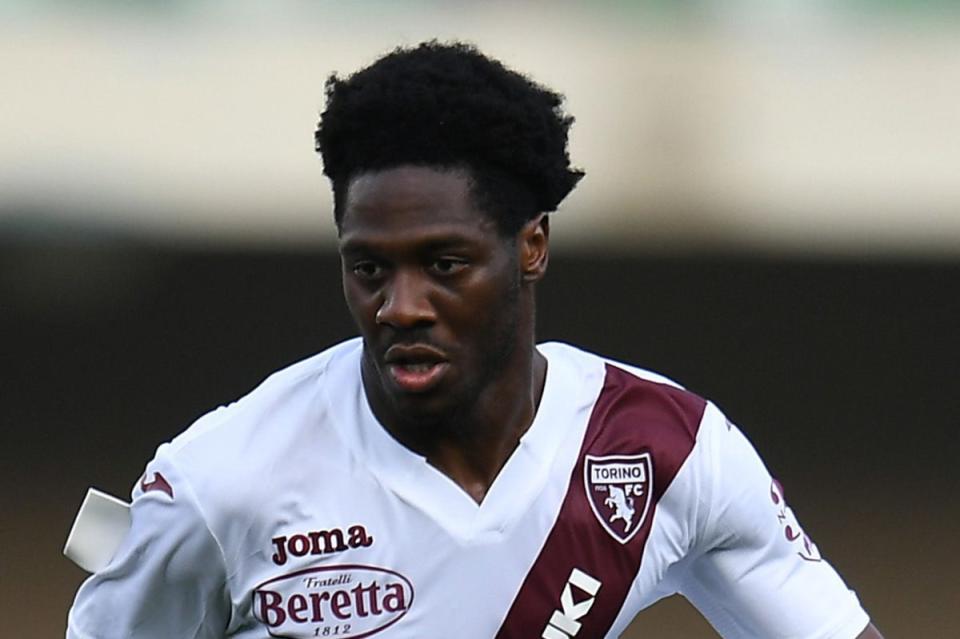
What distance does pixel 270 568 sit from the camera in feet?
8.49

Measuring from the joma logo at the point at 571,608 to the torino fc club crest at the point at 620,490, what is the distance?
8 cm

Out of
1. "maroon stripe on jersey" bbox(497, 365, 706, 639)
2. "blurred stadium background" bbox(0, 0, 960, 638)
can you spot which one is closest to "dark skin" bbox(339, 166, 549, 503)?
"maroon stripe on jersey" bbox(497, 365, 706, 639)

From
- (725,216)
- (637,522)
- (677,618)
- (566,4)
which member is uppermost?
(566,4)

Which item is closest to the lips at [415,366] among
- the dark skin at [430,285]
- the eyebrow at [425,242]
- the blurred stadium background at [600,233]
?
the dark skin at [430,285]

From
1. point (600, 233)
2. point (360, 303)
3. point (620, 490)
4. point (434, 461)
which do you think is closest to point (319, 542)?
point (434, 461)

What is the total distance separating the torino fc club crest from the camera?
2.70 m

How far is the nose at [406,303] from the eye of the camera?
97.3 inches

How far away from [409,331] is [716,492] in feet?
1.79

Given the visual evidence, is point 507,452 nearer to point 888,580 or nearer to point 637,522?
point 637,522

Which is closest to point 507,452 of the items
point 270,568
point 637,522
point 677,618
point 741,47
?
point 637,522

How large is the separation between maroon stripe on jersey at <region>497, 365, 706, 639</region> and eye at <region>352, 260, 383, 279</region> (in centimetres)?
44

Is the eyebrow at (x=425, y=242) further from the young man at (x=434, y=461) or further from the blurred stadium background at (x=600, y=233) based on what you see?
the blurred stadium background at (x=600, y=233)

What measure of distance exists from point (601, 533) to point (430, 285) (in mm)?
452

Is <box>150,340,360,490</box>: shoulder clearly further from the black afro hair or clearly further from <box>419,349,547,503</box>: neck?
the black afro hair
